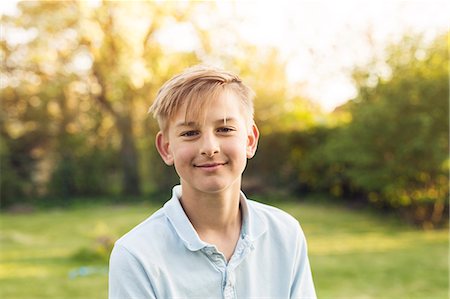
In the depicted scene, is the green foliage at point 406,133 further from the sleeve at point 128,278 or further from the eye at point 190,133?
the sleeve at point 128,278

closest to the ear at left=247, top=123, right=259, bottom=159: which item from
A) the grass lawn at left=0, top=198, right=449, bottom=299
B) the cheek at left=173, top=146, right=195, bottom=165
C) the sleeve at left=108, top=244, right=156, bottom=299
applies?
the cheek at left=173, top=146, right=195, bottom=165

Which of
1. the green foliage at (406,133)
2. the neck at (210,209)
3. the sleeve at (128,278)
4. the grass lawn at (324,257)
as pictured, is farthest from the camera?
the green foliage at (406,133)

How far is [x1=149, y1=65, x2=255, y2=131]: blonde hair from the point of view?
1.55 meters

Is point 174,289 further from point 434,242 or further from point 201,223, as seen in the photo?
point 434,242

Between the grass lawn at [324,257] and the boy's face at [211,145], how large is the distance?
14.2 ft

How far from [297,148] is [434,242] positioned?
5.66 meters

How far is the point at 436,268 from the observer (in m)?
6.74

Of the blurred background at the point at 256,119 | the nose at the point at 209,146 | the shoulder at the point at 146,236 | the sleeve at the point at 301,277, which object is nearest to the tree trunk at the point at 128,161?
the blurred background at the point at 256,119

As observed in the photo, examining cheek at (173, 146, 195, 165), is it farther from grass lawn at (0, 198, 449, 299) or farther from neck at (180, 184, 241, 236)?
grass lawn at (0, 198, 449, 299)

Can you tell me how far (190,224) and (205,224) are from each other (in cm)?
9

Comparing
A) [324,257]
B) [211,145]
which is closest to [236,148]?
[211,145]

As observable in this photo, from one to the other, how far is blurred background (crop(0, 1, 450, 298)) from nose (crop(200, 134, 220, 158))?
19.6 ft

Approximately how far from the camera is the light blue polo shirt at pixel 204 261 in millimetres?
1520

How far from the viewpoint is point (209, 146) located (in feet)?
5.06
